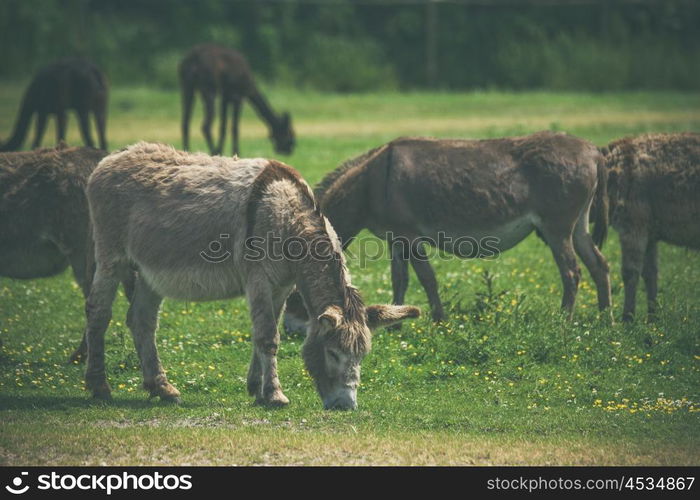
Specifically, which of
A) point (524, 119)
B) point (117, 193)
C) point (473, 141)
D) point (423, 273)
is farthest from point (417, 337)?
point (524, 119)

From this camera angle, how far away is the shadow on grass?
8320 mm

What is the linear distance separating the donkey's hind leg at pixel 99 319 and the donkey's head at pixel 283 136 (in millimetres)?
11152

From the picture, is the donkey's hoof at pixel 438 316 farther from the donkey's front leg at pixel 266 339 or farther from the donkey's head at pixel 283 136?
the donkey's head at pixel 283 136

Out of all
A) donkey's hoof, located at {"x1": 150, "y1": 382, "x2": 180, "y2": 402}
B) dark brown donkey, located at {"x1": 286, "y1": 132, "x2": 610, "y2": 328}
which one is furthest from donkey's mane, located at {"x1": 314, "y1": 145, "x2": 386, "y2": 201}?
donkey's hoof, located at {"x1": 150, "y1": 382, "x2": 180, "y2": 402}

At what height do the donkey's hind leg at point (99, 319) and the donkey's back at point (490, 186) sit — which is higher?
the donkey's back at point (490, 186)

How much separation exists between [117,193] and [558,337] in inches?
163

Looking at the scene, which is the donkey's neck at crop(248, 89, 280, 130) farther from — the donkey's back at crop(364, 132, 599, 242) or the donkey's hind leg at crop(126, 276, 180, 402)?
the donkey's hind leg at crop(126, 276, 180, 402)

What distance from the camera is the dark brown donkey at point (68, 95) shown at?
59.7ft

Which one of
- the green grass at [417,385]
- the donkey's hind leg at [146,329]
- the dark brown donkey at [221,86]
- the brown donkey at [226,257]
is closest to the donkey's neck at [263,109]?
the dark brown donkey at [221,86]

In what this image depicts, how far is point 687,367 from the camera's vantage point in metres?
9.50

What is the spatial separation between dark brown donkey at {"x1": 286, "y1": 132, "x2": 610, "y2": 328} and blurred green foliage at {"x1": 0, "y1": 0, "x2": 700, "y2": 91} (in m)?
18.9

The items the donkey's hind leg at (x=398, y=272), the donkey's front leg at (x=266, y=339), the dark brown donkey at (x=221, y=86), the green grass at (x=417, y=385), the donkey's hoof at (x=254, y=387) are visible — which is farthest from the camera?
the dark brown donkey at (x=221, y=86)

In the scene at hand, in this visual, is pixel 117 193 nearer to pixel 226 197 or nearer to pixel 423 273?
pixel 226 197

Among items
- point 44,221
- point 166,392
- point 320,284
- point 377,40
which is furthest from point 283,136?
point 377,40
